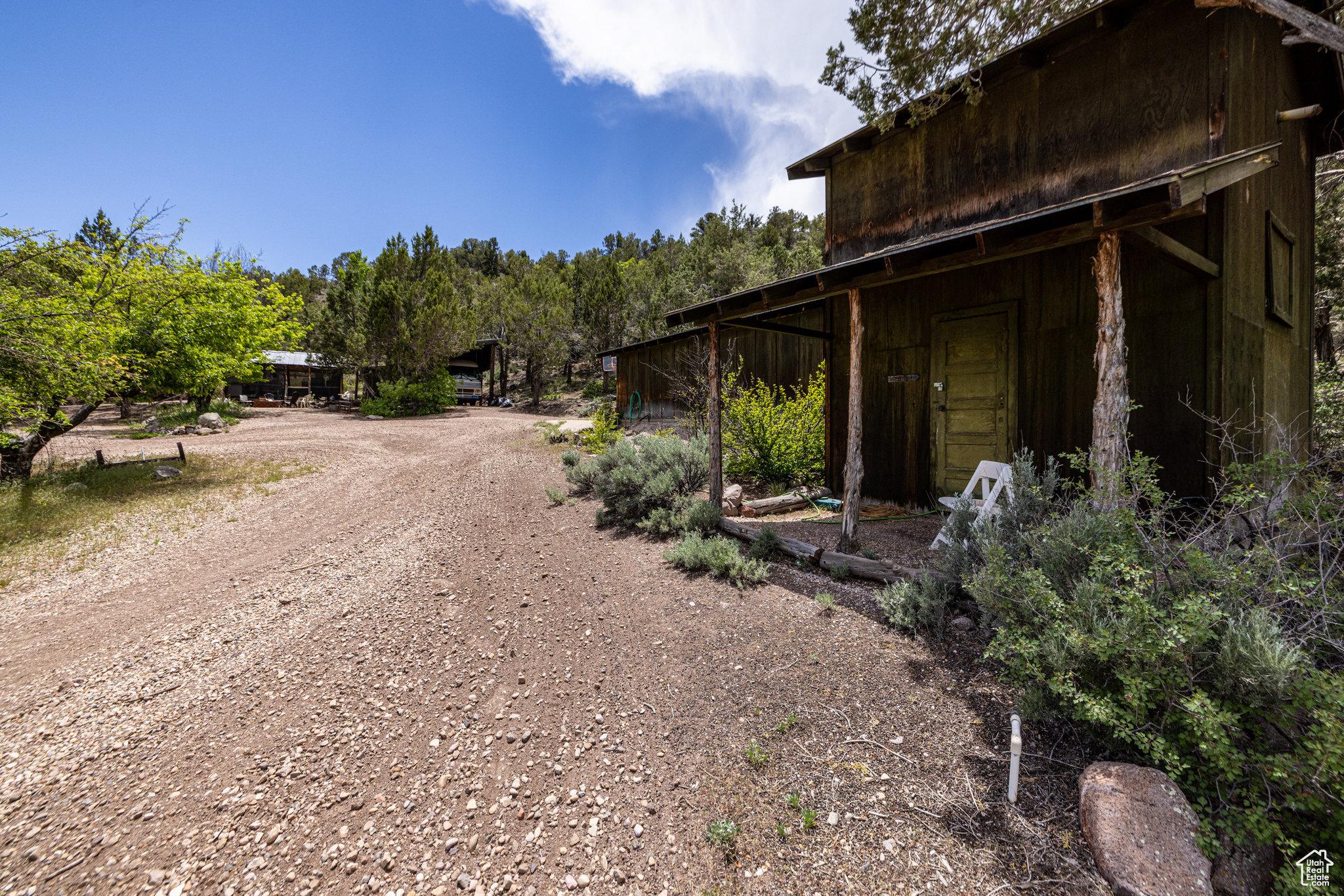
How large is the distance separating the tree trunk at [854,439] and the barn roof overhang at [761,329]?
1.48 m

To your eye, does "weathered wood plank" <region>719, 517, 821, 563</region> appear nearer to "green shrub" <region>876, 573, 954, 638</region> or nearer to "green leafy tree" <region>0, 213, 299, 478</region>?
"green shrub" <region>876, 573, 954, 638</region>

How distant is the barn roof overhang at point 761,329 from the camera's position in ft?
21.4

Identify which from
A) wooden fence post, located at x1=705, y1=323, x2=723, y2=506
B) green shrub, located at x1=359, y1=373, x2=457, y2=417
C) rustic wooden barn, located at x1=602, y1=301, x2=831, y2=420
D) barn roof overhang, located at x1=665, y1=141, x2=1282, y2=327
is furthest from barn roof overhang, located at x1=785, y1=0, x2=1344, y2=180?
green shrub, located at x1=359, y1=373, x2=457, y2=417

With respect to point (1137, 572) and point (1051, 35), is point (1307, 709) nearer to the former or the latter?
point (1137, 572)

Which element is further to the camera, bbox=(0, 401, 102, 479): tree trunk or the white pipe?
bbox=(0, 401, 102, 479): tree trunk

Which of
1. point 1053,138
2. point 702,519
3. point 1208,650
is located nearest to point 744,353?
point 702,519

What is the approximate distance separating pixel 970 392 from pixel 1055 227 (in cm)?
261

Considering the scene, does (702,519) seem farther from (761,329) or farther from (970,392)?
(970,392)

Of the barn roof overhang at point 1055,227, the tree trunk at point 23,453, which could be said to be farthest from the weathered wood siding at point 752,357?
the tree trunk at point 23,453

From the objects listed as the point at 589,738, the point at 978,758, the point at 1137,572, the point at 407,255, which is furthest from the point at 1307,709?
the point at 407,255

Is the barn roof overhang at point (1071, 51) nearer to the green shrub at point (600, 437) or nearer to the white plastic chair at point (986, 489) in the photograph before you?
the white plastic chair at point (986, 489)

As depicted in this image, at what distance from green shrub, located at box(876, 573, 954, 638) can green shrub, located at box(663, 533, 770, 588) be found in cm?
113

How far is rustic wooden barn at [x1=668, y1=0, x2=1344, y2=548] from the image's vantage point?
4160 mm

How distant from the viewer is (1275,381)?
527cm
